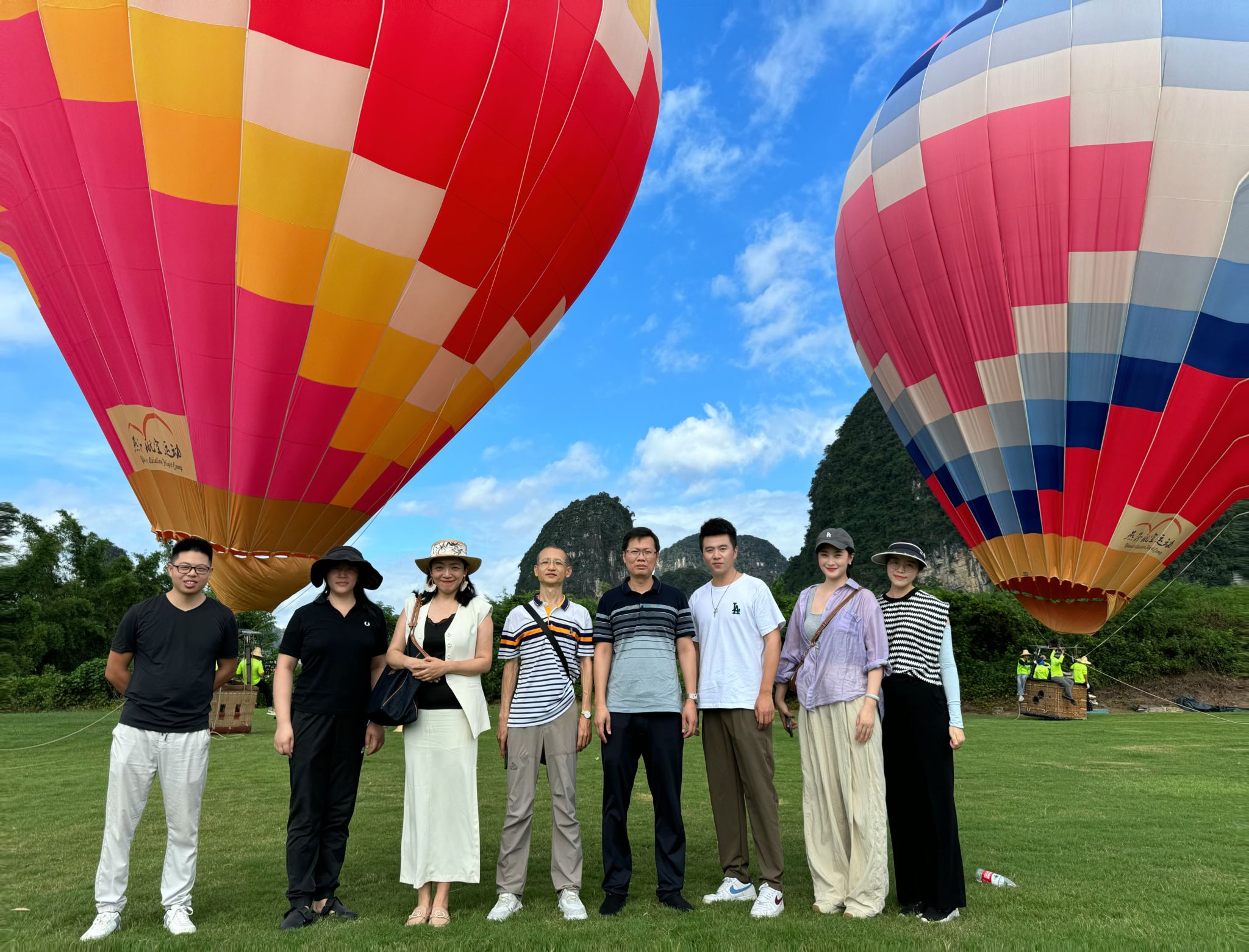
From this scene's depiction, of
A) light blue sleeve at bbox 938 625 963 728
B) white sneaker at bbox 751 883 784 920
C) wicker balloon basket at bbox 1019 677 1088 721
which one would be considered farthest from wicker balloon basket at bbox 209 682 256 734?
wicker balloon basket at bbox 1019 677 1088 721

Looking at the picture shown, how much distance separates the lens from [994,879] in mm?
3826

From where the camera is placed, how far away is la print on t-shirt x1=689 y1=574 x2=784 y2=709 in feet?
11.9

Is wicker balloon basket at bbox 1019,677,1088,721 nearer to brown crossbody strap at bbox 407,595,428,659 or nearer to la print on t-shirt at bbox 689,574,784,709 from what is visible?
la print on t-shirt at bbox 689,574,784,709

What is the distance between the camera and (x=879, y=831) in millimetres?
3396

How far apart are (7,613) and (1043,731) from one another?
25.7 metres

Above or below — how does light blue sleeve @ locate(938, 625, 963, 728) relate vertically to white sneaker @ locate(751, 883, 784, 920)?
above

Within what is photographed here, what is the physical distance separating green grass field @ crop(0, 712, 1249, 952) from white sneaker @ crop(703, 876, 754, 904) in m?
0.08

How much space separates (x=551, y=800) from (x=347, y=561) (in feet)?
4.42

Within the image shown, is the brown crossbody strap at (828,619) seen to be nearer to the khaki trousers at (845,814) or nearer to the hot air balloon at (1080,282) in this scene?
the khaki trousers at (845,814)

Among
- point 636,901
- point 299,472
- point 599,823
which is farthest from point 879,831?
point 299,472

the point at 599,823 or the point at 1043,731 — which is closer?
the point at 599,823

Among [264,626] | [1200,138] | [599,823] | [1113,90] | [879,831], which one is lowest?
[599,823]

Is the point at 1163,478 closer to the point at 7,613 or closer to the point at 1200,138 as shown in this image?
the point at 1200,138

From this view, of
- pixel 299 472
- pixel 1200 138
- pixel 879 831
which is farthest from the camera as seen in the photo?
pixel 1200 138
